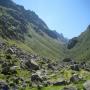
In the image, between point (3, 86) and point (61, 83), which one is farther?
point (61, 83)

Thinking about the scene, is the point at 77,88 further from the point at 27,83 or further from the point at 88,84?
the point at 27,83

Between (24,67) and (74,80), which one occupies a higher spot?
(24,67)

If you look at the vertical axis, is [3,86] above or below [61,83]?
above

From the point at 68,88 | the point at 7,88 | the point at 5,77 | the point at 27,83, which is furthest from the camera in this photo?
the point at 5,77

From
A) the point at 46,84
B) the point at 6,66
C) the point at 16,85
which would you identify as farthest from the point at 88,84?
the point at 6,66

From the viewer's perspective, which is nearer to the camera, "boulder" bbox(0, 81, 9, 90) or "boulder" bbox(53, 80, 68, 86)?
"boulder" bbox(0, 81, 9, 90)

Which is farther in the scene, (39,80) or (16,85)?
(39,80)

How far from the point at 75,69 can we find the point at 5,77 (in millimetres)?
28715

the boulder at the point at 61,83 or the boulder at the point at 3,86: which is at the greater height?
the boulder at the point at 3,86

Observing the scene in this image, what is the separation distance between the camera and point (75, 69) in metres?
90.5

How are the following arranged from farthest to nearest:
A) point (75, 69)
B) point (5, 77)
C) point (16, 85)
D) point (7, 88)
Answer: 1. point (75, 69)
2. point (5, 77)
3. point (16, 85)
4. point (7, 88)

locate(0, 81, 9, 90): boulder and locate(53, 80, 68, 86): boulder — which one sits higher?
locate(0, 81, 9, 90): boulder

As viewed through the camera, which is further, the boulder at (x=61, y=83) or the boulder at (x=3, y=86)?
the boulder at (x=61, y=83)

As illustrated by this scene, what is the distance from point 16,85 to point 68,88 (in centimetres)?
1785
